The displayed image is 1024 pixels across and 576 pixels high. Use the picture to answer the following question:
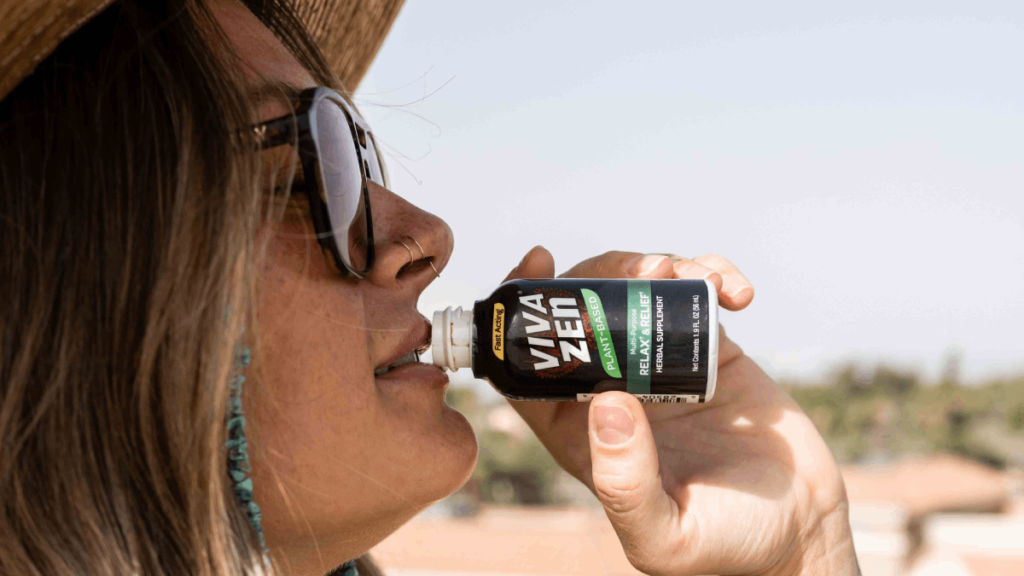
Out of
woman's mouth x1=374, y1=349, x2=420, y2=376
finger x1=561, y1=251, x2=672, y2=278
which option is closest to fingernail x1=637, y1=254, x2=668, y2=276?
finger x1=561, y1=251, x2=672, y2=278

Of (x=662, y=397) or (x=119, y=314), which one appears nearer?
(x=119, y=314)

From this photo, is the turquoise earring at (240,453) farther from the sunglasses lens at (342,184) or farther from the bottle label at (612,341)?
the bottle label at (612,341)

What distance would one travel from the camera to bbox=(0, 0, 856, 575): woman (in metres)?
0.80

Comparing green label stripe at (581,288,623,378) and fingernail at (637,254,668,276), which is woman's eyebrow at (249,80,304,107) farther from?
fingernail at (637,254,668,276)

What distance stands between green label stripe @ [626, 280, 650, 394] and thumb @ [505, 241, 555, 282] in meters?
0.32

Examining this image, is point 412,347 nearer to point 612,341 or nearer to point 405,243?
point 405,243

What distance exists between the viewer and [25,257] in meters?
0.81

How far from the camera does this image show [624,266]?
4.68 feet

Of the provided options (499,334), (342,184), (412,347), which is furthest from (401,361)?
(342,184)

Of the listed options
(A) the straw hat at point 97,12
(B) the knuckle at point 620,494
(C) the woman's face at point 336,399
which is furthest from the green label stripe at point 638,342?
(A) the straw hat at point 97,12

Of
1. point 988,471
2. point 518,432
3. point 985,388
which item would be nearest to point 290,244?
point 518,432

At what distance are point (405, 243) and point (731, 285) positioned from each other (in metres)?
0.63

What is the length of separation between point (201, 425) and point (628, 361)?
567 millimetres

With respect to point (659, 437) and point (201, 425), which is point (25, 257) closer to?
point (201, 425)
